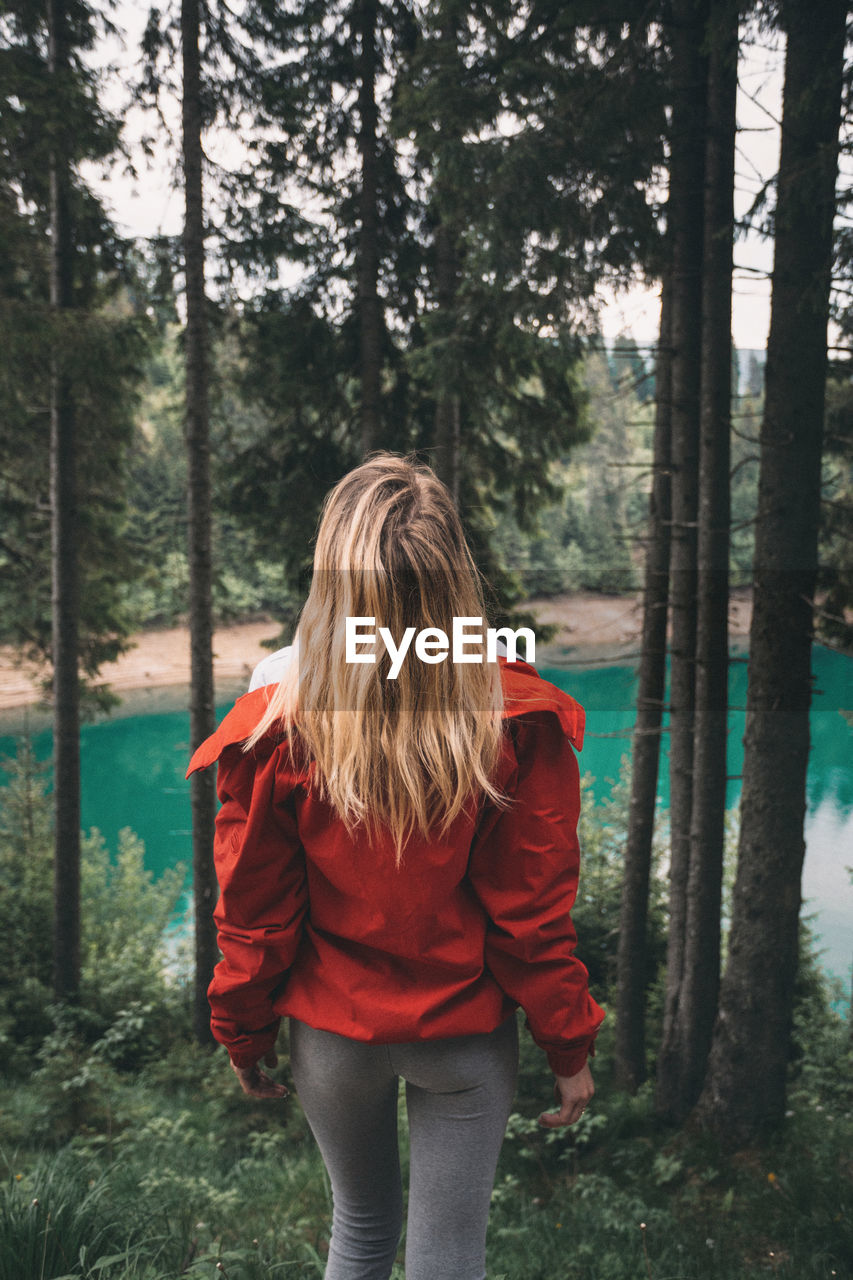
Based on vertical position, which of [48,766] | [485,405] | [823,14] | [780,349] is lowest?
[48,766]

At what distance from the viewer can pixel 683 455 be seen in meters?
5.28

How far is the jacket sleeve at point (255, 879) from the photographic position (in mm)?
1346

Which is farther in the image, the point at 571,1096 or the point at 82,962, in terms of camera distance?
the point at 82,962

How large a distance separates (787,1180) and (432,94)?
609 cm

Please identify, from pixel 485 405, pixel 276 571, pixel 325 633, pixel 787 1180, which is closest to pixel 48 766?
pixel 485 405

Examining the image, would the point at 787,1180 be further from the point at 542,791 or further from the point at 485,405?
the point at 485,405

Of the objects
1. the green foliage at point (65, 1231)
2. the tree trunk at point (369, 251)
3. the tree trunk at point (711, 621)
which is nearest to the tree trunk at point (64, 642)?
the tree trunk at point (369, 251)

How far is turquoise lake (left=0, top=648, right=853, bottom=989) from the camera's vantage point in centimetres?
738

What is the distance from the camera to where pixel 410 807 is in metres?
1.32

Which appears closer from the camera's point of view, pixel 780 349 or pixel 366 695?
pixel 366 695

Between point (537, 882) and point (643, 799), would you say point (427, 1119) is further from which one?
point (643, 799)

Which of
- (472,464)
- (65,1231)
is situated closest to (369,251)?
(472,464)

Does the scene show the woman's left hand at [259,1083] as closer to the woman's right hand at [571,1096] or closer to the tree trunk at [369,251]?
the woman's right hand at [571,1096]

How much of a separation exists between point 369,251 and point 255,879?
275 inches
